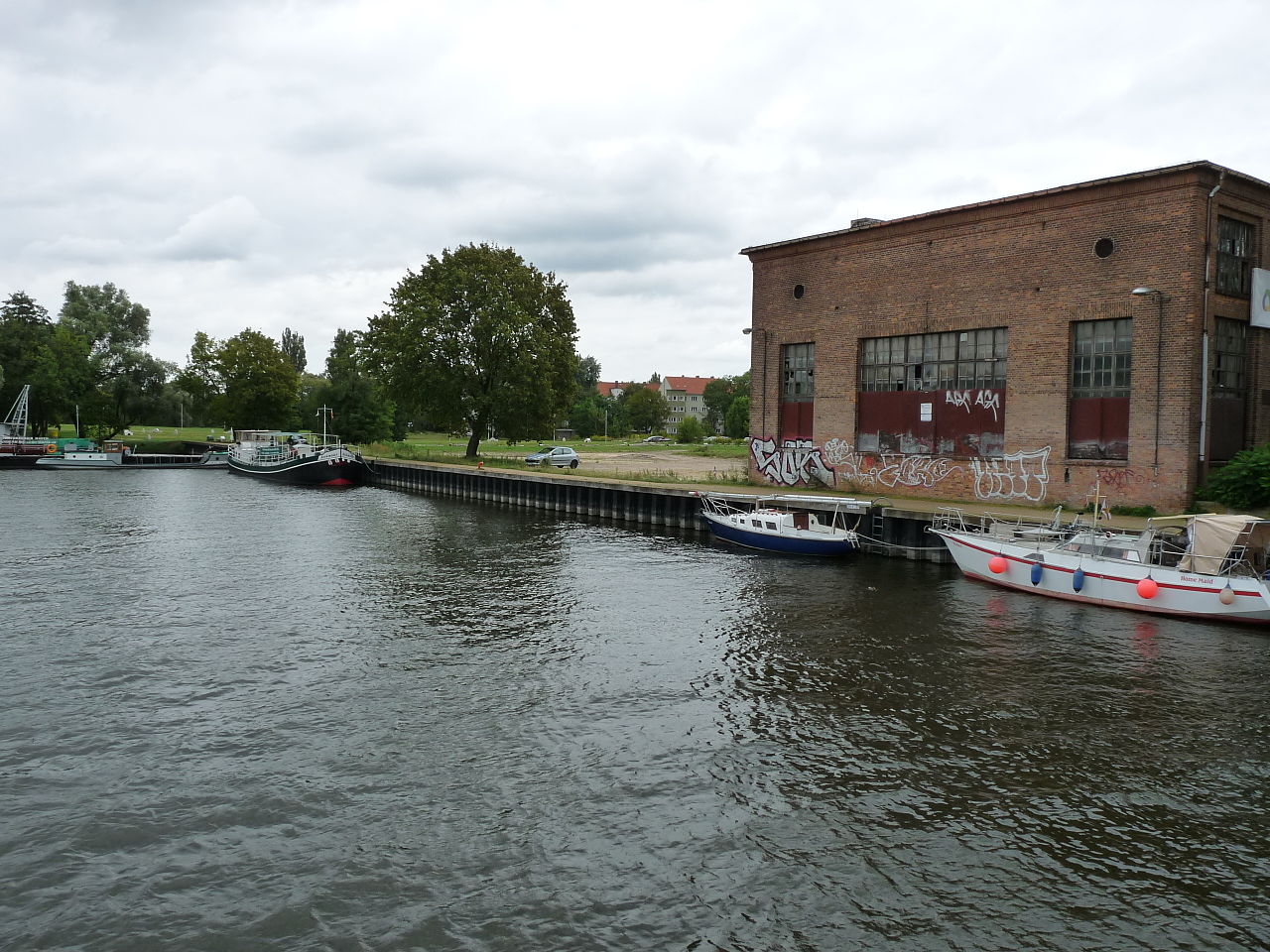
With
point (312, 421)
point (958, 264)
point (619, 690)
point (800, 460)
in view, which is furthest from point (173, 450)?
point (619, 690)

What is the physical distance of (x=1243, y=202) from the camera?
27.5m

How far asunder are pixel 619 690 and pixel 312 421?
271 ft

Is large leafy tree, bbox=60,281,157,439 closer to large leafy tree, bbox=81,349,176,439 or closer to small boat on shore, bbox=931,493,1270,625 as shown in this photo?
large leafy tree, bbox=81,349,176,439

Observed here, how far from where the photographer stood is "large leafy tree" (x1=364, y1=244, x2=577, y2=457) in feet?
196

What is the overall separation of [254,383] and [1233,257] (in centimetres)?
9107

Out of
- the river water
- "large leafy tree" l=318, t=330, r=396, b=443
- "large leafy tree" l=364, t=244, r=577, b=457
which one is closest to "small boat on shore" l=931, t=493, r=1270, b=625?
the river water

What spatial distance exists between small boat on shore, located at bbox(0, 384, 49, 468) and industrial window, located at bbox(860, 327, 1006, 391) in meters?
75.8

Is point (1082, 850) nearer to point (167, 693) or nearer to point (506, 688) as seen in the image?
point (506, 688)

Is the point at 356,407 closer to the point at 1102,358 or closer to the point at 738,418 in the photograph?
the point at 738,418

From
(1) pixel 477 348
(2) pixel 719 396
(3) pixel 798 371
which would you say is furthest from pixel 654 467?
(2) pixel 719 396

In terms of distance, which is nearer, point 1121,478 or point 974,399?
point 1121,478

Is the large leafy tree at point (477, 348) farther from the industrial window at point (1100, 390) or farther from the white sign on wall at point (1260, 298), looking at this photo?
the white sign on wall at point (1260, 298)

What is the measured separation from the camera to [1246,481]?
989 inches

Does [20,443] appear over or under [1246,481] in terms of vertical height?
under
